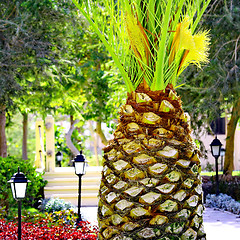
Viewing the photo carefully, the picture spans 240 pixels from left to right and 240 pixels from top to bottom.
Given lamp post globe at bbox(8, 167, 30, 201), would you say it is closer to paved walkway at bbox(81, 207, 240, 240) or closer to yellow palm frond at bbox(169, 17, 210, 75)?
paved walkway at bbox(81, 207, 240, 240)

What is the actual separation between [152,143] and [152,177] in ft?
0.83

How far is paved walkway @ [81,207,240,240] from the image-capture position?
759 cm

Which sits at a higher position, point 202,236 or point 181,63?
point 181,63

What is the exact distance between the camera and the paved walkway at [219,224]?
7594 mm

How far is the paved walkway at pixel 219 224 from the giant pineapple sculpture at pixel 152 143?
3.48 metres

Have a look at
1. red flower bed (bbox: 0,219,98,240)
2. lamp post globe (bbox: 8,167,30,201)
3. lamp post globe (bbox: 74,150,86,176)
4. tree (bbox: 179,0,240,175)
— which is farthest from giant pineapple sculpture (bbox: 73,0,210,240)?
tree (bbox: 179,0,240,175)

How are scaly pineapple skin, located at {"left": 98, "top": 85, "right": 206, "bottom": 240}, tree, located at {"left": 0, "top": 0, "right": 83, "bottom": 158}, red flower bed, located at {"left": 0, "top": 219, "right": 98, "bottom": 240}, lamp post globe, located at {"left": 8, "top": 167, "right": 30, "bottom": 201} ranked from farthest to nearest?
tree, located at {"left": 0, "top": 0, "right": 83, "bottom": 158}
red flower bed, located at {"left": 0, "top": 219, "right": 98, "bottom": 240}
lamp post globe, located at {"left": 8, "top": 167, "right": 30, "bottom": 201}
scaly pineapple skin, located at {"left": 98, "top": 85, "right": 206, "bottom": 240}

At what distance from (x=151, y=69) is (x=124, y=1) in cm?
55

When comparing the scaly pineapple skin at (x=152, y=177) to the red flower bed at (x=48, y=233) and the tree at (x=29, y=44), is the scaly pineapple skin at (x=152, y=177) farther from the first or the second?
the tree at (x=29, y=44)

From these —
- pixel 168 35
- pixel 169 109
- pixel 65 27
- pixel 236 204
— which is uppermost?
pixel 65 27

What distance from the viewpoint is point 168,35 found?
3.38 meters

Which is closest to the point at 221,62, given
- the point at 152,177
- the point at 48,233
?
the point at 48,233

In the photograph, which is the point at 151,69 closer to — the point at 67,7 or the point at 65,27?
the point at 67,7

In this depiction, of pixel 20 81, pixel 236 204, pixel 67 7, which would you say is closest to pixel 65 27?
pixel 67 7
